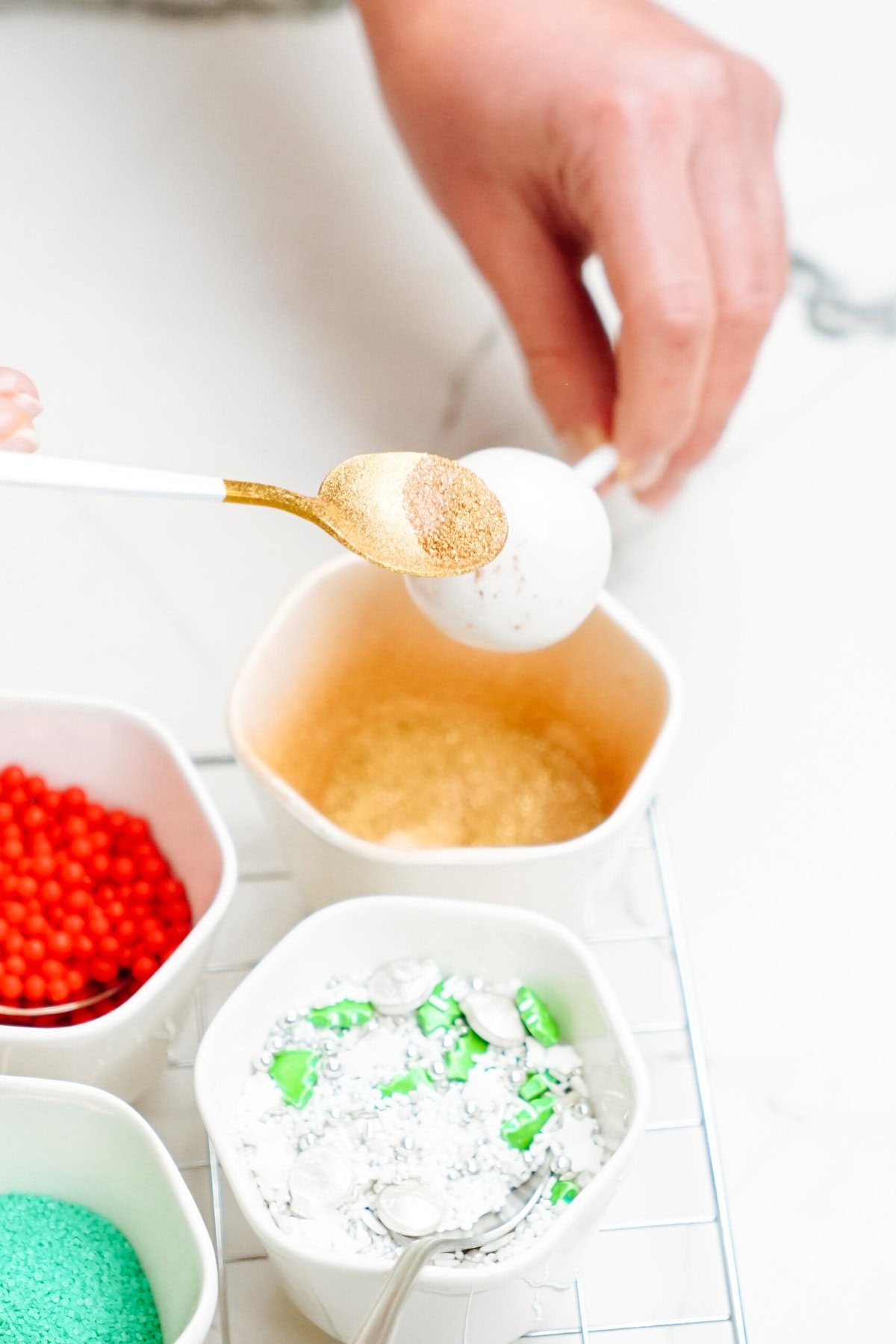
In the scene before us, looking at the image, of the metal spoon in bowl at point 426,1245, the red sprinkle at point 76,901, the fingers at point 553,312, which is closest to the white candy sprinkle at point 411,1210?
the metal spoon in bowl at point 426,1245

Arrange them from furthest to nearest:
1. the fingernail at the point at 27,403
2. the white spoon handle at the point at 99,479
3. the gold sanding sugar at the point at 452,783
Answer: the gold sanding sugar at the point at 452,783
the fingernail at the point at 27,403
the white spoon handle at the point at 99,479

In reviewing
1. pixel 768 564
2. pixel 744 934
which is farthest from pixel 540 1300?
pixel 768 564

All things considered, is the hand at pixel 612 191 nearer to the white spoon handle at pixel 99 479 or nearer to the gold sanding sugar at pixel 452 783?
the gold sanding sugar at pixel 452 783

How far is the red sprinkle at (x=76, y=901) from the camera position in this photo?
50cm

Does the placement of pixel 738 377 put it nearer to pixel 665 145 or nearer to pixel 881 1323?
pixel 665 145

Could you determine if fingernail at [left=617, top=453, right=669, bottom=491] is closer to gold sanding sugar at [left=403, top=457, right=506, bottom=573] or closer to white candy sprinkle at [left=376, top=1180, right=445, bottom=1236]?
gold sanding sugar at [left=403, top=457, right=506, bottom=573]

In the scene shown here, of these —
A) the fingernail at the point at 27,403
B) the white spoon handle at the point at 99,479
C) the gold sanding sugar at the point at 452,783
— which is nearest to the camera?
the white spoon handle at the point at 99,479

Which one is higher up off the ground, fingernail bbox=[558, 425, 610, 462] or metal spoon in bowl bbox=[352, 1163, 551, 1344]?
fingernail bbox=[558, 425, 610, 462]

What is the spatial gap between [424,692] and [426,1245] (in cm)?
25

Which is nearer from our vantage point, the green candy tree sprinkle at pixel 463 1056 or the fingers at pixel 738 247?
the green candy tree sprinkle at pixel 463 1056

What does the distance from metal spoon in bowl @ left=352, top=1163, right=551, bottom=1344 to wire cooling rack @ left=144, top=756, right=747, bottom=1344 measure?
2 cm

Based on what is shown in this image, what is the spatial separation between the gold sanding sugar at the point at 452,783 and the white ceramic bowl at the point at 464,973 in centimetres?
7

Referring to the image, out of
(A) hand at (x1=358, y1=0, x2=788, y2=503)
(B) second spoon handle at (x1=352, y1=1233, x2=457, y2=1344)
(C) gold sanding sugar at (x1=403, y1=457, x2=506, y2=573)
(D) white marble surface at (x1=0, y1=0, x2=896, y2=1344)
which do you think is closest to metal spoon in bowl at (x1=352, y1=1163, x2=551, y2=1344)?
(B) second spoon handle at (x1=352, y1=1233, x2=457, y2=1344)

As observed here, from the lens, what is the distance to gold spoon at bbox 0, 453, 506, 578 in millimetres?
423
